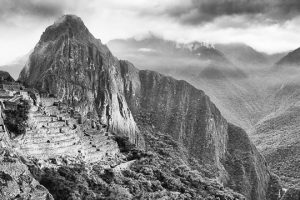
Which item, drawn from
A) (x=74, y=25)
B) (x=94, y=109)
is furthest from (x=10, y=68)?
(x=94, y=109)

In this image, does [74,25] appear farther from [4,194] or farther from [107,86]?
[4,194]

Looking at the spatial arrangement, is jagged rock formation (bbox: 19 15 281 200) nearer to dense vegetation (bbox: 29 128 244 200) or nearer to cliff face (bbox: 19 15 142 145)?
cliff face (bbox: 19 15 142 145)

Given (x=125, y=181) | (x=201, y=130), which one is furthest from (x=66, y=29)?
(x=125, y=181)

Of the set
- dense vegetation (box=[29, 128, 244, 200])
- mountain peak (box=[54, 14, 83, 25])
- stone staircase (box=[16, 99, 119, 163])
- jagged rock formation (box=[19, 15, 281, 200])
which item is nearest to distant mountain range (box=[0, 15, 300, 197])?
jagged rock formation (box=[19, 15, 281, 200])

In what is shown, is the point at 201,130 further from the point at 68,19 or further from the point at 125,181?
the point at 125,181

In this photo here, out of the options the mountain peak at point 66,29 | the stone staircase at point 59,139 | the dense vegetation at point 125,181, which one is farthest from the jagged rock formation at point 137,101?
the stone staircase at point 59,139

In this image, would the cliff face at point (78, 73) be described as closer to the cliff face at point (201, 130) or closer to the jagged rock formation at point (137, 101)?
the jagged rock formation at point (137, 101)
